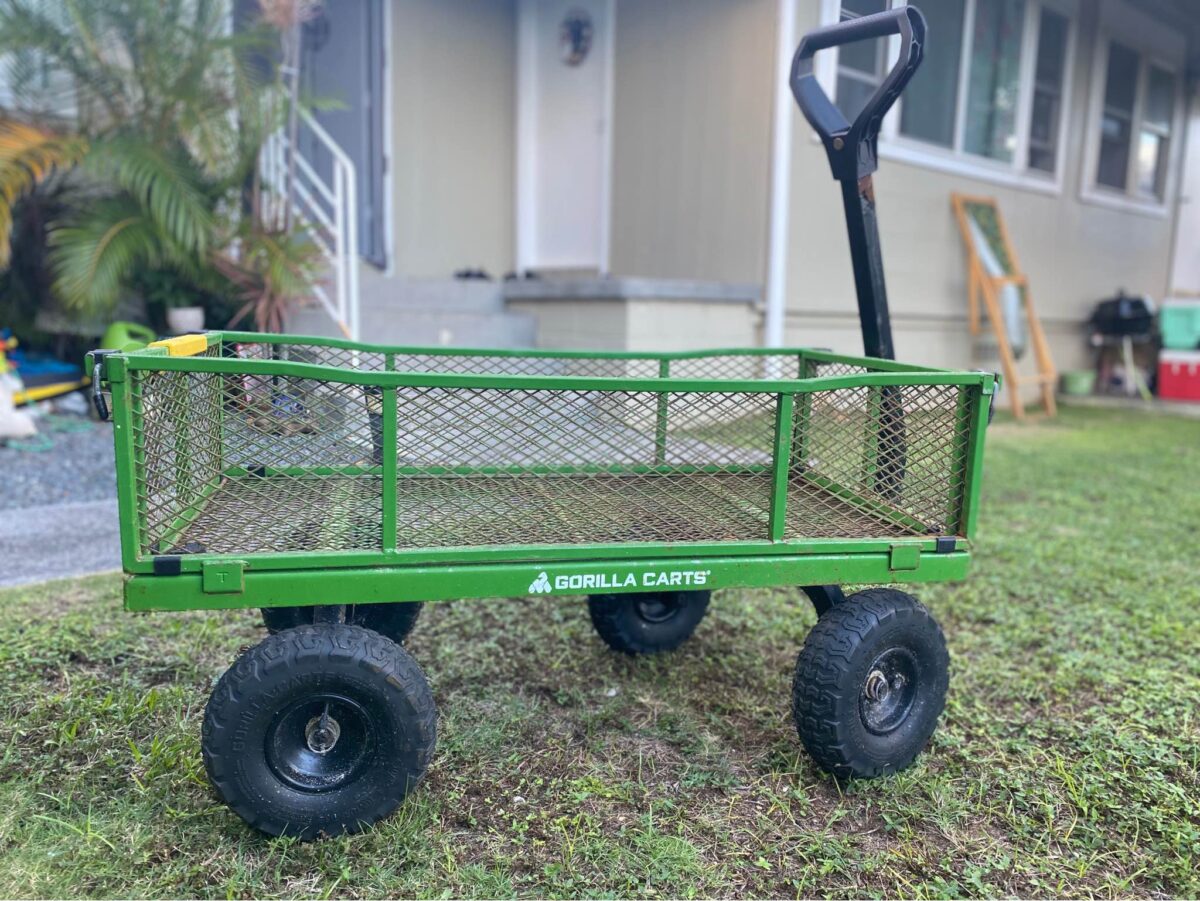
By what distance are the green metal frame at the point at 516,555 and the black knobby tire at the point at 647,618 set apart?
0.88 meters

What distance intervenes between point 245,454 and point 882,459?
5.61 feet

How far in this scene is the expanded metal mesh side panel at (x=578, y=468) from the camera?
2.29m

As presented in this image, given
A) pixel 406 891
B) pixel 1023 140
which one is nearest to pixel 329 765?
pixel 406 891

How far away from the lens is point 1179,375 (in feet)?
37.7

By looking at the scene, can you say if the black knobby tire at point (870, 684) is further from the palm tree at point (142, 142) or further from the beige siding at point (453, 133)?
the beige siding at point (453, 133)

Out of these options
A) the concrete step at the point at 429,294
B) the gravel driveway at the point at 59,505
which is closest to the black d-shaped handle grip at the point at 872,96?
the gravel driveway at the point at 59,505

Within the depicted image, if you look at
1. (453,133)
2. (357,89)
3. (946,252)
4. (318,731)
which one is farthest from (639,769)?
(946,252)

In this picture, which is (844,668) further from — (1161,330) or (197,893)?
(1161,330)

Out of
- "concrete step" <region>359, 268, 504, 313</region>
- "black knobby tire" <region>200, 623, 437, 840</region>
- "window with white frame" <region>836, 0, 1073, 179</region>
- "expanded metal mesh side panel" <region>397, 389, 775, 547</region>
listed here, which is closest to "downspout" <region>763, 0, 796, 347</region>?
"window with white frame" <region>836, 0, 1073, 179</region>

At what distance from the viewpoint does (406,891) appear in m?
2.04

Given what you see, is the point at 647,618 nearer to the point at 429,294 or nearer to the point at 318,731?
the point at 318,731

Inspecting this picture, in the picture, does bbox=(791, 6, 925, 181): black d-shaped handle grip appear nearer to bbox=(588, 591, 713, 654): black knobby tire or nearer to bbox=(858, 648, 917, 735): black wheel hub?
bbox=(858, 648, 917, 735): black wheel hub

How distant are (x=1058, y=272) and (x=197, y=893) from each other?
11.3 metres

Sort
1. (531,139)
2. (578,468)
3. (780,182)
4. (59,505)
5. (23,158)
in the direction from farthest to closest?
(531,139), (780,182), (23,158), (59,505), (578,468)
